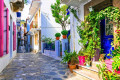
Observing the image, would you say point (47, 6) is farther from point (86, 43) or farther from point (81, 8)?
point (86, 43)

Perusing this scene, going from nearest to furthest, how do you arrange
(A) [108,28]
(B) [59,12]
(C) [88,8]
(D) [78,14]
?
(A) [108,28]
(C) [88,8]
(D) [78,14]
(B) [59,12]

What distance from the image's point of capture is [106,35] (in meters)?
5.04

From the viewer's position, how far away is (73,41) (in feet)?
22.6

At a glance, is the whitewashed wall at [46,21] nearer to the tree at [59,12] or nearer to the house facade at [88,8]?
the tree at [59,12]

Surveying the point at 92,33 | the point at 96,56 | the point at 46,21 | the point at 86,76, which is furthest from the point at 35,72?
the point at 46,21

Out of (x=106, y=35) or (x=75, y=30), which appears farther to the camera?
(x=75, y=30)

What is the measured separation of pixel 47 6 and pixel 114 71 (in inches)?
541

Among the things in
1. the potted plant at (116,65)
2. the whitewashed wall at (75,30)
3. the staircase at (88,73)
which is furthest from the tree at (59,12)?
the potted plant at (116,65)

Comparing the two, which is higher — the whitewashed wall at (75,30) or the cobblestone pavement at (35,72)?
the whitewashed wall at (75,30)

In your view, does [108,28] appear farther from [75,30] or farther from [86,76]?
[86,76]

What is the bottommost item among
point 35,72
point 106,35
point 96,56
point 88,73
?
point 35,72

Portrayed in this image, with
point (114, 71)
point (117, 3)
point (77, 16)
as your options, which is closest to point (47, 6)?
point (77, 16)

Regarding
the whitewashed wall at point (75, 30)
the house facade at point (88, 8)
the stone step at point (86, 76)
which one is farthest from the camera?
the whitewashed wall at point (75, 30)

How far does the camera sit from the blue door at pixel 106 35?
15.9 feet
